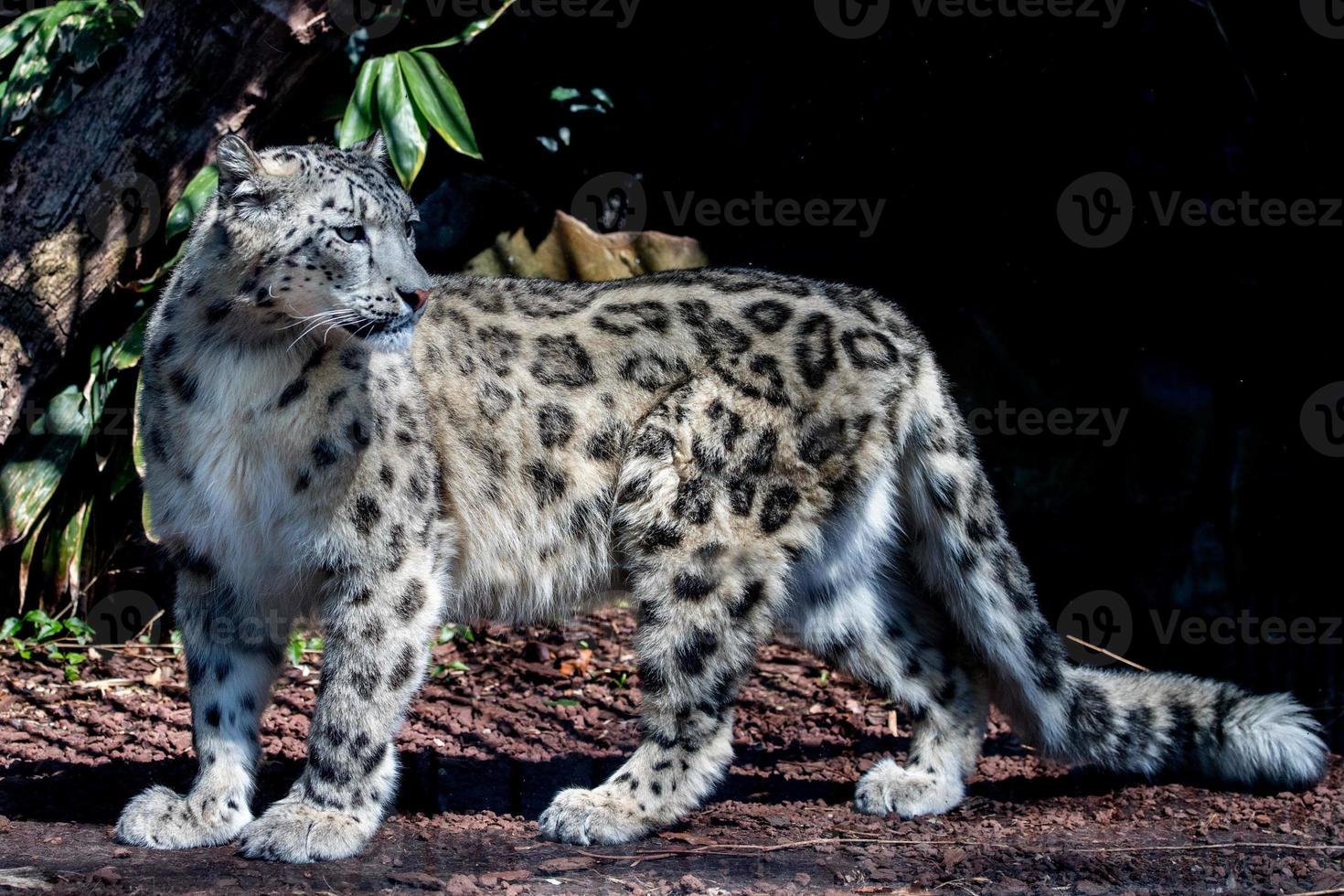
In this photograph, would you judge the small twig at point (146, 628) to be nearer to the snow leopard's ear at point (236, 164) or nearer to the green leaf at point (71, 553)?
the green leaf at point (71, 553)

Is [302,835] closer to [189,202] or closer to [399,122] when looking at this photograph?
[189,202]

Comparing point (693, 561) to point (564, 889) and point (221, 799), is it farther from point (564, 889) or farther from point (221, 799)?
point (221, 799)

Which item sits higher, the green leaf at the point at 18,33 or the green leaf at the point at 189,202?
the green leaf at the point at 18,33

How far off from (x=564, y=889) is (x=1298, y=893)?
2040 millimetres

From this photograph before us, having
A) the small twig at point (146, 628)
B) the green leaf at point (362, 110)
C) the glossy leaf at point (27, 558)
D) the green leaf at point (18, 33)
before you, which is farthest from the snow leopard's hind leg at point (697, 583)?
the green leaf at point (18, 33)

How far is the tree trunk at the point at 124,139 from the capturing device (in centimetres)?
586

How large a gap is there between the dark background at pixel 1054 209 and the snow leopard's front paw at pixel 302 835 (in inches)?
154

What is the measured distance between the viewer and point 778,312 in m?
4.66

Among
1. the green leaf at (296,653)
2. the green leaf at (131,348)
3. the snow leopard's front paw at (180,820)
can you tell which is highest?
the green leaf at (131,348)

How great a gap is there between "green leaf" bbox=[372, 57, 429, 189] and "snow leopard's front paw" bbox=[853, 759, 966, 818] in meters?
3.24

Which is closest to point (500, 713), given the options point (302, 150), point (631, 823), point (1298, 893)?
point (631, 823)

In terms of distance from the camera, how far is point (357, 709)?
4074 mm

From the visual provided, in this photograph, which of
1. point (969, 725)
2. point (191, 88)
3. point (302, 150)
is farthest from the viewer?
point (191, 88)

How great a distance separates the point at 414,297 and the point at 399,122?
2.43m
